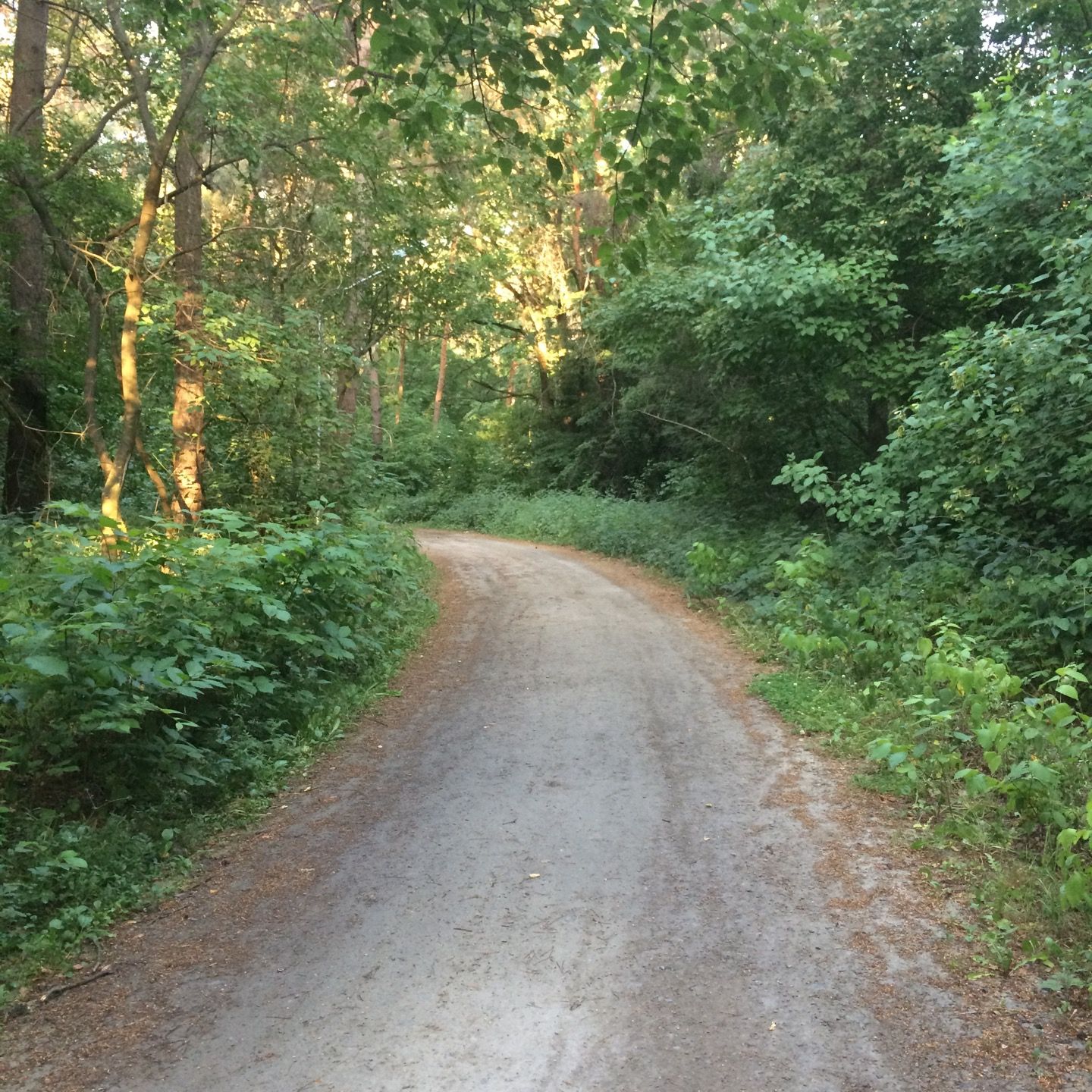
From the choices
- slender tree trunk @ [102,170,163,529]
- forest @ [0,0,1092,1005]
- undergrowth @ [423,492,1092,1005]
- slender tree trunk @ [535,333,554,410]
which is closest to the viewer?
undergrowth @ [423,492,1092,1005]

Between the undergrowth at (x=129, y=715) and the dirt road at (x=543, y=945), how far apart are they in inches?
13.4

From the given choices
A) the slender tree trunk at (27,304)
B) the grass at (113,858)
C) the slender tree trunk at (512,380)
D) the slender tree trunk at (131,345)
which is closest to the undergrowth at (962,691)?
the grass at (113,858)

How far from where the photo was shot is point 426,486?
32.3 meters

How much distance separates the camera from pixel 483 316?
17688 mm

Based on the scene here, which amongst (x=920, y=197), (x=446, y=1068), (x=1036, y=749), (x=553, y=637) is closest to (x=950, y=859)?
(x=1036, y=749)

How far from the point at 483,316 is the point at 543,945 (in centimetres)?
1542

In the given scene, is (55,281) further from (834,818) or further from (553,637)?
(834,818)

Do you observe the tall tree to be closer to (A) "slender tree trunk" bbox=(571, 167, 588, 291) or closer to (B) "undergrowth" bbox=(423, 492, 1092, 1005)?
(B) "undergrowth" bbox=(423, 492, 1092, 1005)

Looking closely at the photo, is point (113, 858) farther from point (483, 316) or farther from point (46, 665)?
point (483, 316)

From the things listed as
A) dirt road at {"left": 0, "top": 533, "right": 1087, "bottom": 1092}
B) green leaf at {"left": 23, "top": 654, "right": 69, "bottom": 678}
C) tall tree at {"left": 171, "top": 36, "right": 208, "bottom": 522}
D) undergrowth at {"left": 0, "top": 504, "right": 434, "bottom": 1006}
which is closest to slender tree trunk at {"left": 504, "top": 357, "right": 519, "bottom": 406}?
tall tree at {"left": 171, "top": 36, "right": 208, "bottom": 522}

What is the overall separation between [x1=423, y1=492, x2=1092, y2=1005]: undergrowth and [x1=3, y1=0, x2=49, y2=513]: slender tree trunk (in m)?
9.19

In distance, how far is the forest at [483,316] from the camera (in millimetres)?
4289

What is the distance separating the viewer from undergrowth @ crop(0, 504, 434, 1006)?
4.14 meters

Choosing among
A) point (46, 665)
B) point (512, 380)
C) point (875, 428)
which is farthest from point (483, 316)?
point (512, 380)
